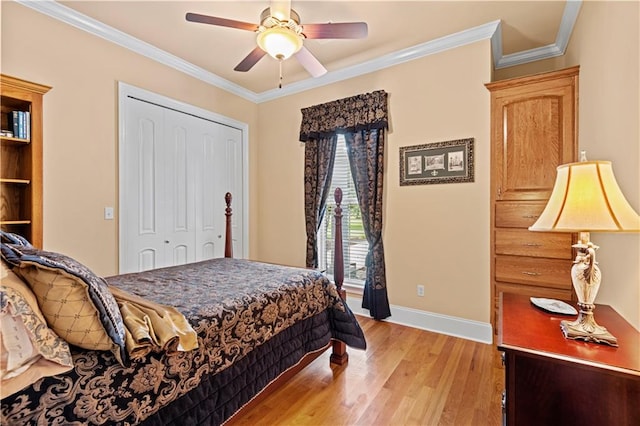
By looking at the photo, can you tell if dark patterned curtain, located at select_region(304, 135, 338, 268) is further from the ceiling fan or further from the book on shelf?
the book on shelf

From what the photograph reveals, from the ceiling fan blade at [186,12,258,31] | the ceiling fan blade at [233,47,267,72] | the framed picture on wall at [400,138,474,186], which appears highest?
the ceiling fan blade at [186,12,258,31]

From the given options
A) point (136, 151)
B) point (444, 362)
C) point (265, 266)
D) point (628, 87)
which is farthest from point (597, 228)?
point (136, 151)

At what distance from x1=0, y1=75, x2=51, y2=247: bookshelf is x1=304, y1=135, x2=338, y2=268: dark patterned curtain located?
2511mm

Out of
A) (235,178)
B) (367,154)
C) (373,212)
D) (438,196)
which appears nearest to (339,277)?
(373,212)

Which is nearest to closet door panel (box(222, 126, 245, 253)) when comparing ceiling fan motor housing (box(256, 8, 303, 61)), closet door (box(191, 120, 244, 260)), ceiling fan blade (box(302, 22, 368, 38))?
closet door (box(191, 120, 244, 260))

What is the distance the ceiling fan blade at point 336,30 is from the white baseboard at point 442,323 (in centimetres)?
263

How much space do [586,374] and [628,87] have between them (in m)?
1.40

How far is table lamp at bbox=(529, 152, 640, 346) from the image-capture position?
1082 millimetres

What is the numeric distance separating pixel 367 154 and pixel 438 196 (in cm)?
89

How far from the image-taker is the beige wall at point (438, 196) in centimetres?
285

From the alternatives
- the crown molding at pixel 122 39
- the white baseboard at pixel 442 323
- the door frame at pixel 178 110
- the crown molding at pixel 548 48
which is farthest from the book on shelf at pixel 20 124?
the crown molding at pixel 548 48

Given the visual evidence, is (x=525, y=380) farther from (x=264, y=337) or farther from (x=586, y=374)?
(x=264, y=337)

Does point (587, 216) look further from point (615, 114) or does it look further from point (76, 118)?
point (76, 118)

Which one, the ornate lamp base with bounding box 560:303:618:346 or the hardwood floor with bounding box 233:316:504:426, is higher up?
the ornate lamp base with bounding box 560:303:618:346
